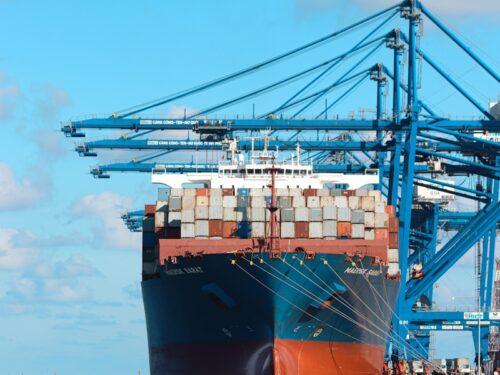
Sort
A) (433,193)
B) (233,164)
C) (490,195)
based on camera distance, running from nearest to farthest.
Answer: (233,164) → (490,195) → (433,193)

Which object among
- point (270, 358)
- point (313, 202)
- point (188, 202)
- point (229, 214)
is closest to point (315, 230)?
point (313, 202)

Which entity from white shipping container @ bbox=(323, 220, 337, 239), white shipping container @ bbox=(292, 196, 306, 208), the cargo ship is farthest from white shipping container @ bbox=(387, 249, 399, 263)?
white shipping container @ bbox=(292, 196, 306, 208)

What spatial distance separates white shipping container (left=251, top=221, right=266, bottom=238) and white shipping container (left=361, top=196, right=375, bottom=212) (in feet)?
16.8

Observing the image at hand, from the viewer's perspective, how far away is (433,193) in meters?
108

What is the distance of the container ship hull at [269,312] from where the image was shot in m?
54.4

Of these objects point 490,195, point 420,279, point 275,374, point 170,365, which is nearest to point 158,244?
point 170,365

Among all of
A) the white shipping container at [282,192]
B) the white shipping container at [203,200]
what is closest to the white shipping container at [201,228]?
the white shipping container at [203,200]

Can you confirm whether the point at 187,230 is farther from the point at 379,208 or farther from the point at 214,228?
the point at 379,208

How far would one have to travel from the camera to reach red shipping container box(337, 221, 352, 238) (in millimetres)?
58938

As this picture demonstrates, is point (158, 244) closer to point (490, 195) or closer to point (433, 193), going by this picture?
point (490, 195)

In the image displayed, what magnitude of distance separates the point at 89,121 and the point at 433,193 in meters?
38.6

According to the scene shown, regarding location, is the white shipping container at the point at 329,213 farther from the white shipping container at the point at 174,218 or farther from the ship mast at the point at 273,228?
the white shipping container at the point at 174,218

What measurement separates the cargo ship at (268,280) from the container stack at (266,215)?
0.04 metres

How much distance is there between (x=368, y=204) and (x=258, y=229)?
5.56m
